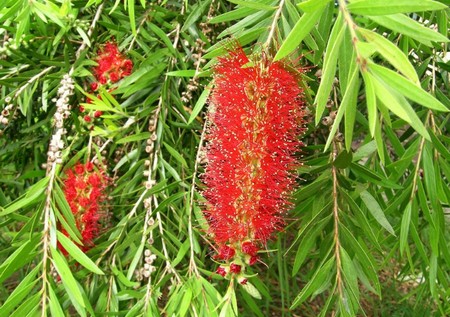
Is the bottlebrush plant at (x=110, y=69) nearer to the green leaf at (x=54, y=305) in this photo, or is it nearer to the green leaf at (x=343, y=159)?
the green leaf at (x=54, y=305)

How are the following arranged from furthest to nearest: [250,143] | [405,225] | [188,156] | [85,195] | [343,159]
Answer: [188,156]
[85,195]
[405,225]
[343,159]
[250,143]

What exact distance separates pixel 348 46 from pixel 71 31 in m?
1.08

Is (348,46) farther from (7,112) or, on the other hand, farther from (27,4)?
(7,112)

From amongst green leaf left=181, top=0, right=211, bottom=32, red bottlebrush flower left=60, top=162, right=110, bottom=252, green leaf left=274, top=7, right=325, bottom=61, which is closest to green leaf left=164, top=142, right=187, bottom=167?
red bottlebrush flower left=60, top=162, right=110, bottom=252

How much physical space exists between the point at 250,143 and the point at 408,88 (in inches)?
12.0

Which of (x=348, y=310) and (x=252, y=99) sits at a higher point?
(x=252, y=99)

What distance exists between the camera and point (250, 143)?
869 mm

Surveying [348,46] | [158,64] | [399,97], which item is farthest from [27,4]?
[399,97]

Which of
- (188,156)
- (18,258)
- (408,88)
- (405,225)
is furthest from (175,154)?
(408,88)

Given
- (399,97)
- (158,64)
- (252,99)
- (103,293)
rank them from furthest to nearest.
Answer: (158,64)
(103,293)
(252,99)
(399,97)

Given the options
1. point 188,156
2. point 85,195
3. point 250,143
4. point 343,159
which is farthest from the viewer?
point 188,156

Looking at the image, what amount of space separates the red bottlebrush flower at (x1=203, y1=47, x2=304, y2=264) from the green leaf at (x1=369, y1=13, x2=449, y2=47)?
0.79 feet

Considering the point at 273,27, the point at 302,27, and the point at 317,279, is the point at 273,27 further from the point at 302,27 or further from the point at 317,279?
the point at 317,279

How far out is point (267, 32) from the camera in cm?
98
